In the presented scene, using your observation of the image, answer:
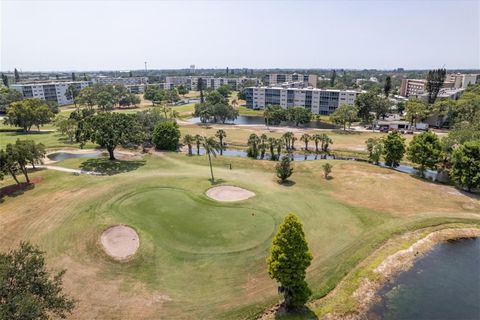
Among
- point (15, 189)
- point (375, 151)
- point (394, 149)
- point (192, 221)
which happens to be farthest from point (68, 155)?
point (394, 149)

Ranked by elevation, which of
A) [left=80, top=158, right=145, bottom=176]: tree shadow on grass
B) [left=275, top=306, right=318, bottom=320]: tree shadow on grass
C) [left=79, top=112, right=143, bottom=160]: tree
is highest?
[left=79, top=112, right=143, bottom=160]: tree

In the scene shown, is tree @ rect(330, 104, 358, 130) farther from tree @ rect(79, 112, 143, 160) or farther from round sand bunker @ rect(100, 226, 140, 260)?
round sand bunker @ rect(100, 226, 140, 260)

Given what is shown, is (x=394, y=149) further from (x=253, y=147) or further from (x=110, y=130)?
(x=110, y=130)

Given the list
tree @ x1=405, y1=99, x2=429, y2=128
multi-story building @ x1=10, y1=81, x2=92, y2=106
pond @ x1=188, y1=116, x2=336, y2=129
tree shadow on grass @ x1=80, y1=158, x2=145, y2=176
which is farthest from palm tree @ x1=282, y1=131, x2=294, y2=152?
multi-story building @ x1=10, y1=81, x2=92, y2=106

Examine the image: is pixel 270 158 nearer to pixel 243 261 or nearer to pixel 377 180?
pixel 377 180

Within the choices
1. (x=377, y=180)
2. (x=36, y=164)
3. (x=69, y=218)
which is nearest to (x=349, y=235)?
(x=377, y=180)

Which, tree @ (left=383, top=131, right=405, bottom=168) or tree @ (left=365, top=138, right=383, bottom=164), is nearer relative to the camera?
tree @ (left=383, top=131, right=405, bottom=168)
